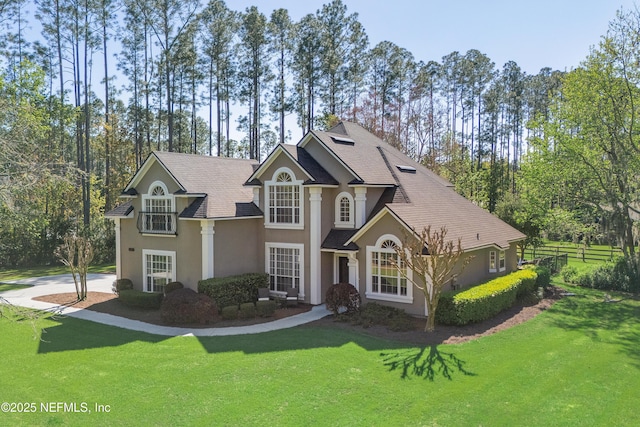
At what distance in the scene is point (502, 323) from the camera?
16.7 meters

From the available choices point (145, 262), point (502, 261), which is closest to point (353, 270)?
point (502, 261)

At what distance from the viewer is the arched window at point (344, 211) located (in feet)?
64.1

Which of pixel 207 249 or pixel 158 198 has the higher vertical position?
pixel 158 198

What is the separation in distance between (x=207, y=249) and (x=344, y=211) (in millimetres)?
6261

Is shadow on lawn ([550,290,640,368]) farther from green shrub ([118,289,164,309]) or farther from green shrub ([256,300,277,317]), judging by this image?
green shrub ([118,289,164,309])

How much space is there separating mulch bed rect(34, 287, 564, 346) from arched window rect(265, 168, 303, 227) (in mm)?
3953

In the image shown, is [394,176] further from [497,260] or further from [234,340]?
[234,340]

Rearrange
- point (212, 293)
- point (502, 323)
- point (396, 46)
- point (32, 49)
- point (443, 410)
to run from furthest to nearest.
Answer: point (396, 46)
point (32, 49)
point (212, 293)
point (502, 323)
point (443, 410)

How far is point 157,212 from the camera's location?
2042cm

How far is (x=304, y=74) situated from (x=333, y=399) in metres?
35.2

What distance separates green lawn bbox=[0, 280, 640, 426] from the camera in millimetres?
9492

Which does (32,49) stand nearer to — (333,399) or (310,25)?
(310,25)

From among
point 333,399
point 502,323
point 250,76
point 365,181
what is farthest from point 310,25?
point 333,399

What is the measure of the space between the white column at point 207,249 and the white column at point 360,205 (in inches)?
247
